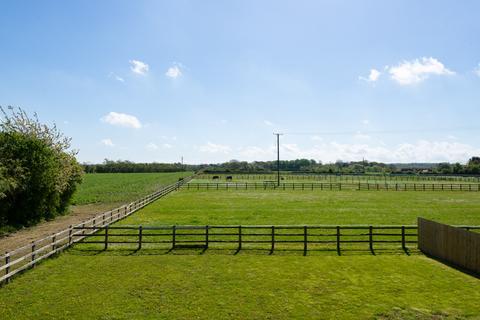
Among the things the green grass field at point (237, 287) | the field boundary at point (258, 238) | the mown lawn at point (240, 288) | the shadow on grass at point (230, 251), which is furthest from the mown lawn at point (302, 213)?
the mown lawn at point (240, 288)

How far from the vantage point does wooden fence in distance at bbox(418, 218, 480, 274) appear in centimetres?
1206

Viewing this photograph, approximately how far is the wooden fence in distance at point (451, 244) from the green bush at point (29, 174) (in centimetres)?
2189

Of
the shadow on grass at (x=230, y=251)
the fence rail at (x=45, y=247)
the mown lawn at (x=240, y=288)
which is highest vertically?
the fence rail at (x=45, y=247)

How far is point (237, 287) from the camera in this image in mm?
10602

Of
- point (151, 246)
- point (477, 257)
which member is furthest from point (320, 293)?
point (151, 246)

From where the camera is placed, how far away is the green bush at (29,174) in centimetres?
2058

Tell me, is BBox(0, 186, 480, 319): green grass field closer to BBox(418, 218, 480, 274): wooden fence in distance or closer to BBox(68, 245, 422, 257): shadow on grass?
BBox(68, 245, 422, 257): shadow on grass

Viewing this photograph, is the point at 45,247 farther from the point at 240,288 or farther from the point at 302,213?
the point at 302,213

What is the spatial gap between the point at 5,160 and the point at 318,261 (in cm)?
1968

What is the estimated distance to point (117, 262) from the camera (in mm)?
13305

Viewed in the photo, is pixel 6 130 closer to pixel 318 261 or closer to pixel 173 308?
pixel 173 308

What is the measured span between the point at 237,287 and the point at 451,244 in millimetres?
9205

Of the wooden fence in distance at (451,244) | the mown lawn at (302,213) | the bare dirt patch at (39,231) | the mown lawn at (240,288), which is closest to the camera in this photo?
the mown lawn at (240,288)

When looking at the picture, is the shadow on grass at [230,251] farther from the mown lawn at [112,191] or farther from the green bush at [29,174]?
the mown lawn at [112,191]
